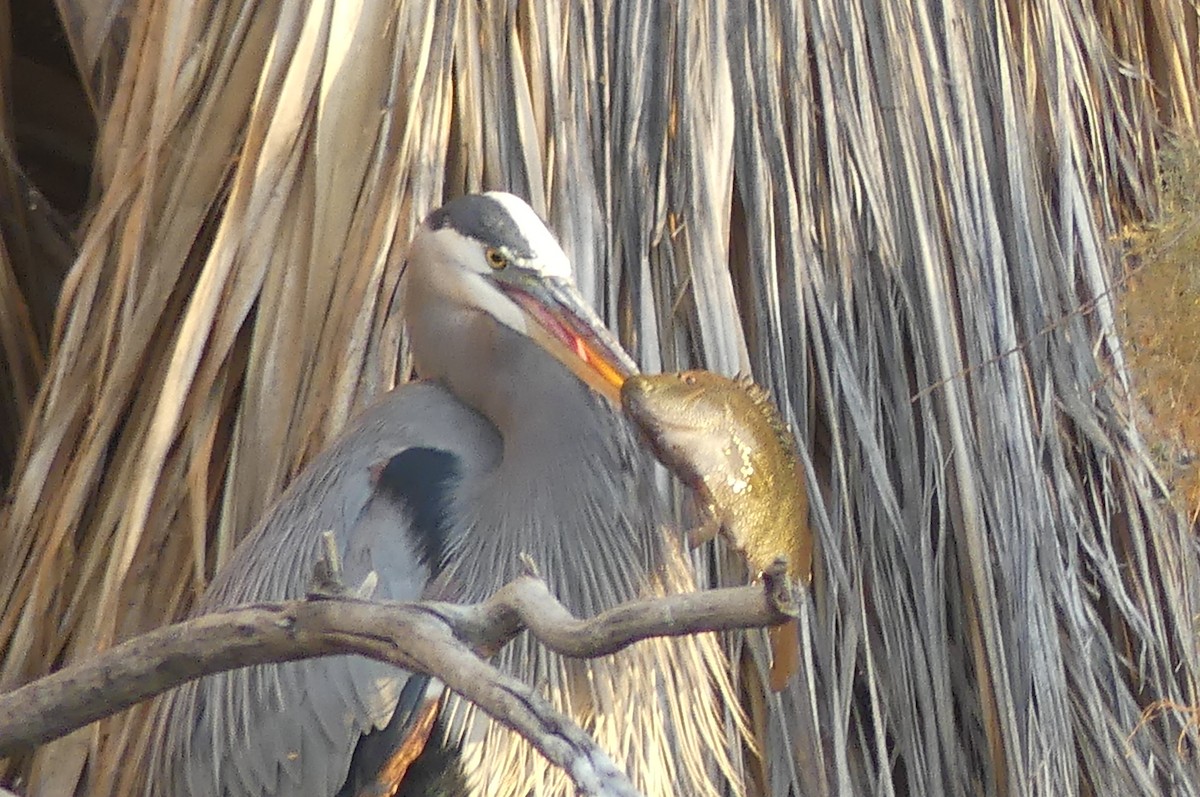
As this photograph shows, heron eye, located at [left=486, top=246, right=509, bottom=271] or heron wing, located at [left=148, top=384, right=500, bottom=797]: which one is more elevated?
heron eye, located at [left=486, top=246, right=509, bottom=271]

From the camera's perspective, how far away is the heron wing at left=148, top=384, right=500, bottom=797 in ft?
4.74

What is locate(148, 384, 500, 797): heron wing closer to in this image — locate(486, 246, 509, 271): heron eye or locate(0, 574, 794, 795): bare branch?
locate(486, 246, 509, 271): heron eye

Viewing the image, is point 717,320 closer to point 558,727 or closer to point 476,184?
point 476,184

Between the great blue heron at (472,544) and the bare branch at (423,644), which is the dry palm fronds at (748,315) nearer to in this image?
the great blue heron at (472,544)

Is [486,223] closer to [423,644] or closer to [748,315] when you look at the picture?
[748,315]

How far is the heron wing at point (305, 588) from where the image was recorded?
1444 millimetres

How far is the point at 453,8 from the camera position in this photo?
6.00 feet

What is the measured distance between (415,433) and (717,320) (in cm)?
38

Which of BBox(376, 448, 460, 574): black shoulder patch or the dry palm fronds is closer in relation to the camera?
BBox(376, 448, 460, 574): black shoulder patch

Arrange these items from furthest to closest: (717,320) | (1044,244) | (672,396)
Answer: (1044,244)
(717,320)
(672,396)

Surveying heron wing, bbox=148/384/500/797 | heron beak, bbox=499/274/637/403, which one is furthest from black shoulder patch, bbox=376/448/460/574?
heron beak, bbox=499/274/637/403

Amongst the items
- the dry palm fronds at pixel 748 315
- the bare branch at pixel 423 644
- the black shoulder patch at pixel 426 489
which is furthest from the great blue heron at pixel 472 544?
the bare branch at pixel 423 644

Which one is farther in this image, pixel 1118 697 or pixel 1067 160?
pixel 1067 160

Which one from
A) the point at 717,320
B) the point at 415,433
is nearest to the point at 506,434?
the point at 415,433
